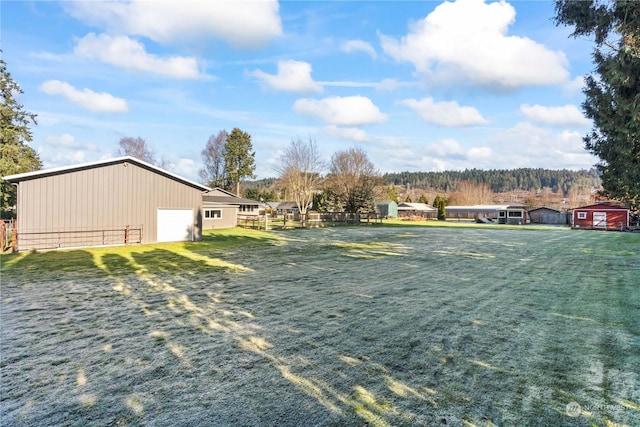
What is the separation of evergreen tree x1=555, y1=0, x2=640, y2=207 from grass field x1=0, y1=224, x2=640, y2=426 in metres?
3.23

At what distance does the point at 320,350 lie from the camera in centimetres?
421

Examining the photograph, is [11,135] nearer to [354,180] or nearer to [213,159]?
[213,159]

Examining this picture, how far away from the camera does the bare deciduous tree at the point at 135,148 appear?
134ft

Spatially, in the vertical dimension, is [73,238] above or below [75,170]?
below

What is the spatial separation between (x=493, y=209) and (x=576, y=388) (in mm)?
57595

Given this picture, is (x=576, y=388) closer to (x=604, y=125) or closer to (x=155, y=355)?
(x=155, y=355)

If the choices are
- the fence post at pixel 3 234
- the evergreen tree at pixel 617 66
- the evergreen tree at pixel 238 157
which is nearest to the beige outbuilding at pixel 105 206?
the fence post at pixel 3 234

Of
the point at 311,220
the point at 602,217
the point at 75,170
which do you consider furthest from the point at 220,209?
the point at 602,217

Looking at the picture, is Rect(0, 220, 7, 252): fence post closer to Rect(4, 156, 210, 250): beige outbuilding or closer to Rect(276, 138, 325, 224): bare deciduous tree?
Rect(4, 156, 210, 250): beige outbuilding

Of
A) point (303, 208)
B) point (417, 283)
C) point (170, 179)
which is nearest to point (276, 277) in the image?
point (417, 283)

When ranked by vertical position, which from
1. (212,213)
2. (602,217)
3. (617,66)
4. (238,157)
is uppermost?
(238,157)

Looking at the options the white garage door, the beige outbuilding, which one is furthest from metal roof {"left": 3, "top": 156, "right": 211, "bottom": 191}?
the white garage door

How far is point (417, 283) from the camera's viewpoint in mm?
8094

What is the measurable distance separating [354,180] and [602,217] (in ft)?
83.7
